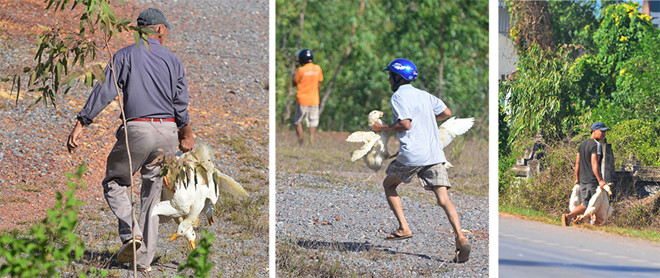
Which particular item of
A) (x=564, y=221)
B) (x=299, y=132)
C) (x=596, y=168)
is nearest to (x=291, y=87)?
(x=299, y=132)

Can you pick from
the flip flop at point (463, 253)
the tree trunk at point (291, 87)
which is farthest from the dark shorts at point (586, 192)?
the tree trunk at point (291, 87)

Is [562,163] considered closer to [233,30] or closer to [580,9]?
[580,9]

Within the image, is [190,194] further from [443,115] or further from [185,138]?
[443,115]

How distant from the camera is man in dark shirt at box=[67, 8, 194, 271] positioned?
4.30 m

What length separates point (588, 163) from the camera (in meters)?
5.63

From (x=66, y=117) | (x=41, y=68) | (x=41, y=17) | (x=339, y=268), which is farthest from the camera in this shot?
(x=41, y=17)

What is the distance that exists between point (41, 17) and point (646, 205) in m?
5.83

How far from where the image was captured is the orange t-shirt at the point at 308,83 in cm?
777

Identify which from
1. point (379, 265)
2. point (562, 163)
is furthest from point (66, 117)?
point (562, 163)

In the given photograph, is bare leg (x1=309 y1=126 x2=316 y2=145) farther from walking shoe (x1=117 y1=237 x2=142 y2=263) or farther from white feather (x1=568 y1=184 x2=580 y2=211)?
walking shoe (x1=117 y1=237 x2=142 y2=263)

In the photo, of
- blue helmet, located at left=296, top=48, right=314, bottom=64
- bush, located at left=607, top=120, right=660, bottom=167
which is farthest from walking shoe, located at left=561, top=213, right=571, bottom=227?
blue helmet, located at left=296, top=48, right=314, bottom=64

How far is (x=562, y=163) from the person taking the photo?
18.7 feet

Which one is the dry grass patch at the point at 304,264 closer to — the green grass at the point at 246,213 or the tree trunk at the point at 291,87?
the green grass at the point at 246,213

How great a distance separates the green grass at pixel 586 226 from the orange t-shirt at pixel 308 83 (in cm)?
251
